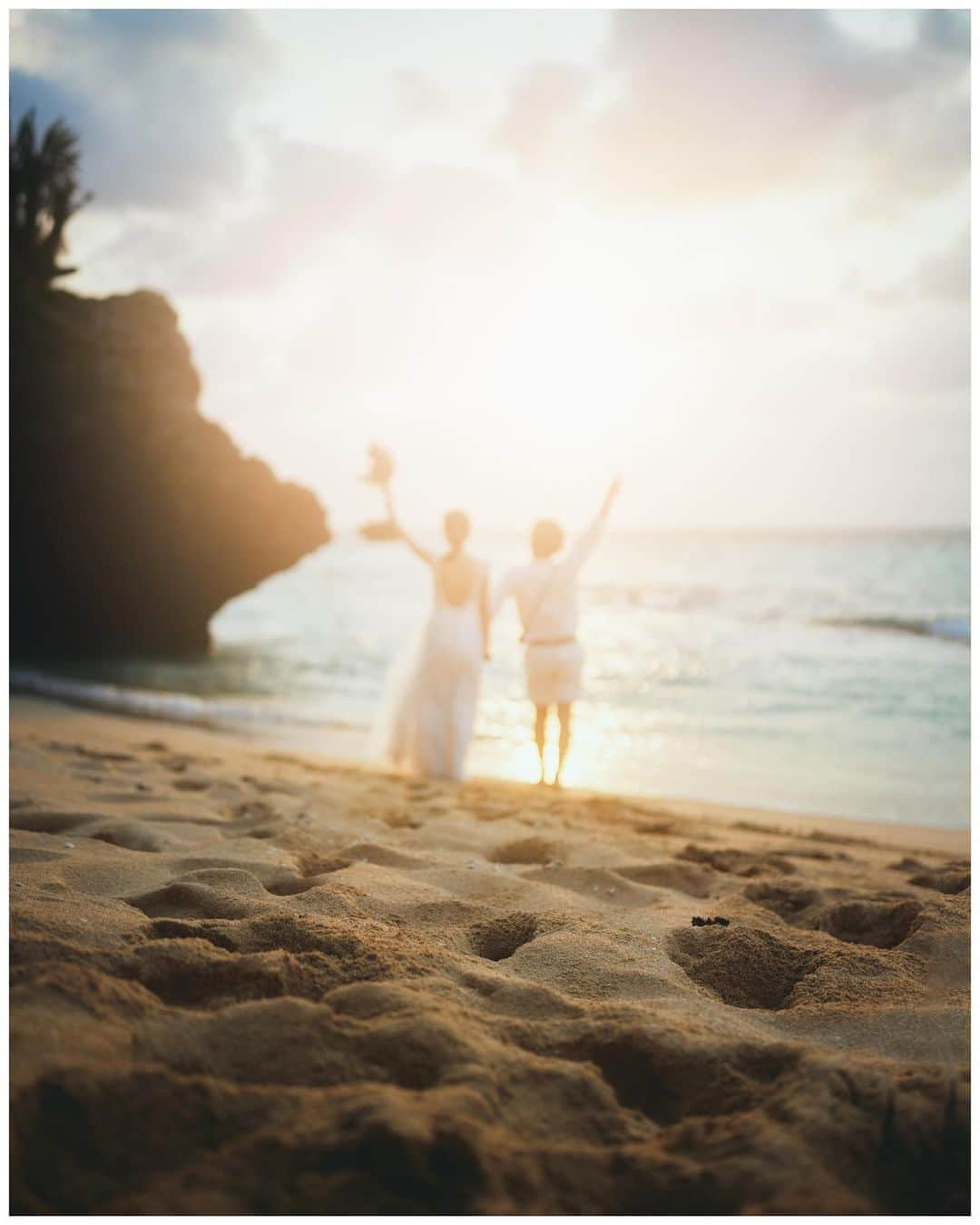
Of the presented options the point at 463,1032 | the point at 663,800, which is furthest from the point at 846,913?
the point at 663,800

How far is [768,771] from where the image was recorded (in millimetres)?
8797

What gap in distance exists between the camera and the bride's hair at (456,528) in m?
7.61

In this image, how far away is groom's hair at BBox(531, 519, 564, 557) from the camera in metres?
7.57

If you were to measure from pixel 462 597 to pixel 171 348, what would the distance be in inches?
426

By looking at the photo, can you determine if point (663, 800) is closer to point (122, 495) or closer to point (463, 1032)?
point (463, 1032)

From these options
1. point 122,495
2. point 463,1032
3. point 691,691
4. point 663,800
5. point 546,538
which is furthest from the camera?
point 122,495

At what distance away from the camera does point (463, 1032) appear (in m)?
2.20

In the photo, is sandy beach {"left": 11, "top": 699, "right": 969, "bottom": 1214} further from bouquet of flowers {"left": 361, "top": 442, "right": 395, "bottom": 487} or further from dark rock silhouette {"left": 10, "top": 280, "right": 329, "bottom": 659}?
dark rock silhouette {"left": 10, "top": 280, "right": 329, "bottom": 659}

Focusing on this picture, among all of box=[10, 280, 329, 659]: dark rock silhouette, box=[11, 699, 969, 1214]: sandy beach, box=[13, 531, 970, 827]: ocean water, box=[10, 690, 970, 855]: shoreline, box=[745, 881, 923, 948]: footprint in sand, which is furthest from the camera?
box=[10, 280, 329, 659]: dark rock silhouette

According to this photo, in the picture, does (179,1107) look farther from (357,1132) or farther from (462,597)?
(462,597)

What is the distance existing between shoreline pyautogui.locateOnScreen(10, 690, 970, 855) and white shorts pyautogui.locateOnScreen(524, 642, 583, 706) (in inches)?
32.2

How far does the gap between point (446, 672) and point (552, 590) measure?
126cm

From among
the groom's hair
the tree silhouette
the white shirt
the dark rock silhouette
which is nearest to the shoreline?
the white shirt

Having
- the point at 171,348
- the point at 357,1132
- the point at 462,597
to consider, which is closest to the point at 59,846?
the point at 357,1132
